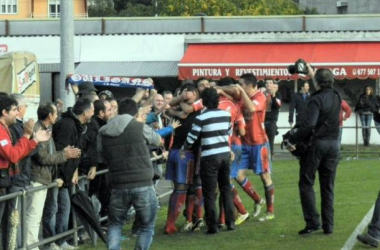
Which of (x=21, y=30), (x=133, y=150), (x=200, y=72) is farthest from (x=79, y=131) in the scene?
(x=21, y=30)

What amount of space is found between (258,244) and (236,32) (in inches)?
993

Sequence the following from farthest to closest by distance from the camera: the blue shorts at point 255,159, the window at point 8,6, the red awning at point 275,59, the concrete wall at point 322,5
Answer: the window at point 8,6 → the concrete wall at point 322,5 → the red awning at point 275,59 → the blue shorts at point 255,159

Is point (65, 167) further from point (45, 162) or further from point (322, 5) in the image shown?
point (322, 5)

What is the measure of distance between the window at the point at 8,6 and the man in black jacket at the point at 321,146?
76.0 m

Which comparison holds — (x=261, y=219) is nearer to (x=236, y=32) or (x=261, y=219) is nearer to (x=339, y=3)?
(x=236, y=32)

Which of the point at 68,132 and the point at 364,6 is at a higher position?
the point at 364,6

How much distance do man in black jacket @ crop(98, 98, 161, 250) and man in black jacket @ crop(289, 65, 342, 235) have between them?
273 centimetres

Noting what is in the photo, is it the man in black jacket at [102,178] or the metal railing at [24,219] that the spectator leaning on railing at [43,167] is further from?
the man in black jacket at [102,178]

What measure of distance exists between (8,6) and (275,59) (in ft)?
182

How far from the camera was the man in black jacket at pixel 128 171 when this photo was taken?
11156mm

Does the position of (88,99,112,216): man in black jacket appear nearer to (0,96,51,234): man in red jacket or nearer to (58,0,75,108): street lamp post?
(0,96,51,234): man in red jacket

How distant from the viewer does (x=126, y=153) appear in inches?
439

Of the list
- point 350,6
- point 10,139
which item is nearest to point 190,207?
point 10,139

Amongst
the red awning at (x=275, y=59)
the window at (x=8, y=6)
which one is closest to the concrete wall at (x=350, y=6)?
the window at (x=8, y=6)
